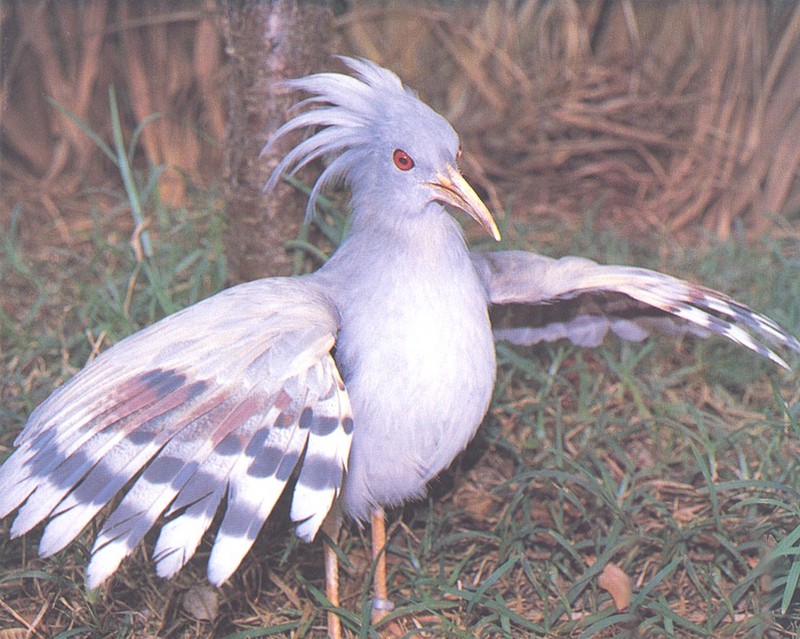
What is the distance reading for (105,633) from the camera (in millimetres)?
2414

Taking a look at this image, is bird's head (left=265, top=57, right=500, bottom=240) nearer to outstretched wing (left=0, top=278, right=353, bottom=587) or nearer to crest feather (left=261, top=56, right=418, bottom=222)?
crest feather (left=261, top=56, right=418, bottom=222)

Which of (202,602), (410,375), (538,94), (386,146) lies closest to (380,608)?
(202,602)

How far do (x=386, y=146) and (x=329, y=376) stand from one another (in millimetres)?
618

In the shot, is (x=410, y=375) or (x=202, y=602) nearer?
(x=410, y=375)

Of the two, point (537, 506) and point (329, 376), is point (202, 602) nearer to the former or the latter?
point (329, 376)

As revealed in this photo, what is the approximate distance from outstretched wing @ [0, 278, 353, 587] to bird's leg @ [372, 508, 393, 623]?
51cm

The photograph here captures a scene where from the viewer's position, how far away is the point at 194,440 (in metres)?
2.00

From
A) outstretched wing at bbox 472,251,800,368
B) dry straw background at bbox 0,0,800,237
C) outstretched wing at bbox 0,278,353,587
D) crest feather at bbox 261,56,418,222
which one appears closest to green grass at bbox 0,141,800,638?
outstretched wing at bbox 472,251,800,368

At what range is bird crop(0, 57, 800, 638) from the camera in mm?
1967

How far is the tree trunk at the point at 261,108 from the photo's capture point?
2930mm

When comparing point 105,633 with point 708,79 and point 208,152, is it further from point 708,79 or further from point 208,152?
point 708,79

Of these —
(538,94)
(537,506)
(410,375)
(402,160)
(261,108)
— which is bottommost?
(537,506)

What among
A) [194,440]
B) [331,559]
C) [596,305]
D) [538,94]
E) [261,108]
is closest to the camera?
[194,440]

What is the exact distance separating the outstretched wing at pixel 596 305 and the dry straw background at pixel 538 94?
56.1 inches
